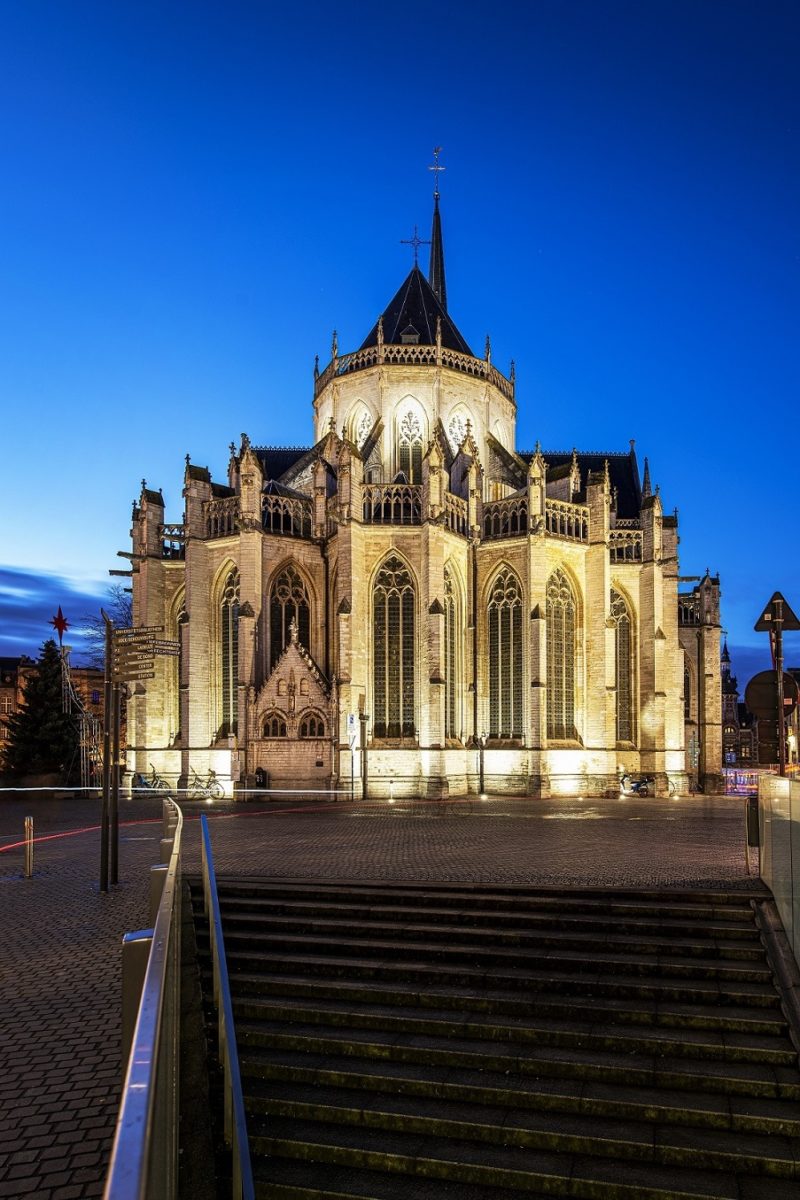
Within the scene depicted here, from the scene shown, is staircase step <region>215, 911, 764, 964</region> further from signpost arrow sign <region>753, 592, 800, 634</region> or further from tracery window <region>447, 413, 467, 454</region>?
tracery window <region>447, 413, 467, 454</region>

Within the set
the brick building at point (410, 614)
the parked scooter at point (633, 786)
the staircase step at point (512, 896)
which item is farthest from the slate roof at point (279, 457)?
the staircase step at point (512, 896)

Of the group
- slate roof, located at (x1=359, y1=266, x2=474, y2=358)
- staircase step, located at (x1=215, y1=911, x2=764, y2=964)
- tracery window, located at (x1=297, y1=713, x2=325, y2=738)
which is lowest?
staircase step, located at (x1=215, y1=911, x2=764, y2=964)

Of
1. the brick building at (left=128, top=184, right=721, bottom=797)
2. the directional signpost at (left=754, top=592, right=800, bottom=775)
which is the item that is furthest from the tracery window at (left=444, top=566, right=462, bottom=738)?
the directional signpost at (left=754, top=592, right=800, bottom=775)

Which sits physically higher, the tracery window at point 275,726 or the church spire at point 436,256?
the church spire at point 436,256

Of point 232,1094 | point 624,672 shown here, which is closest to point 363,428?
point 624,672

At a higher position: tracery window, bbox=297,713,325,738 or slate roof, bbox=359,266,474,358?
slate roof, bbox=359,266,474,358

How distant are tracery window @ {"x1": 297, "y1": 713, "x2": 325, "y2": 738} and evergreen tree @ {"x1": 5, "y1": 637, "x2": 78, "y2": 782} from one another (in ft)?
46.9

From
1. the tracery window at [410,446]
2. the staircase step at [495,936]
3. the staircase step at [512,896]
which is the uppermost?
the tracery window at [410,446]

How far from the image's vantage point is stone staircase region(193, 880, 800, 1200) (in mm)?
5562

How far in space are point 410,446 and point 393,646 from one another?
10.6 metres

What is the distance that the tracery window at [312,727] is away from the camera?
3250cm

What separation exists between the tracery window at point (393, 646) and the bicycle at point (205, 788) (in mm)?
6172

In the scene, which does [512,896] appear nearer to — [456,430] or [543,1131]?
[543,1131]

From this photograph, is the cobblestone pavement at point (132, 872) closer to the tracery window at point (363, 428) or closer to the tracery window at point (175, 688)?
the tracery window at point (175, 688)
